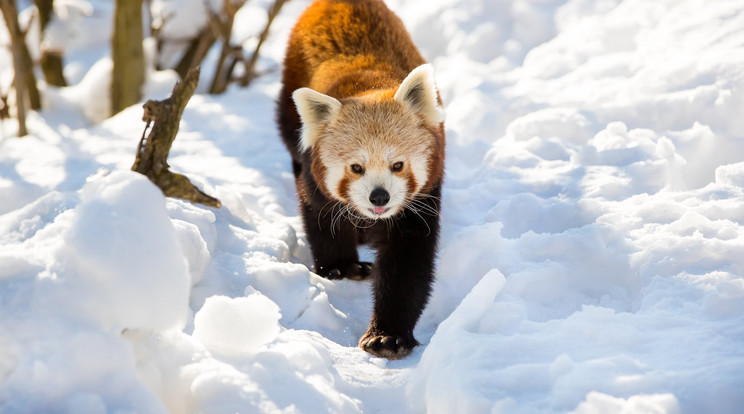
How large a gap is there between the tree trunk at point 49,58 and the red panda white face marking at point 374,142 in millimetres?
4497

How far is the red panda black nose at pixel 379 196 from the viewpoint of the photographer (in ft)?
9.73

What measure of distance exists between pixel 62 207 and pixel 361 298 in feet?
4.69

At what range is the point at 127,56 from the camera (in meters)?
6.30

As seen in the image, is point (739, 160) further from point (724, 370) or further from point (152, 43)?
point (152, 43)

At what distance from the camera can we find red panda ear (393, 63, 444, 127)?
3.19 metres

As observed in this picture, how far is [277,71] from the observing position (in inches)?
269

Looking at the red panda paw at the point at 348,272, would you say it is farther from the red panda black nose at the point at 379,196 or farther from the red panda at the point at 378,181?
the red panda black nose at the point at 379,196

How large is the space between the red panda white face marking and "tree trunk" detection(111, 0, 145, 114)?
3410 millimetres

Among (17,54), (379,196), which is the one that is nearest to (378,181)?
(379,196)

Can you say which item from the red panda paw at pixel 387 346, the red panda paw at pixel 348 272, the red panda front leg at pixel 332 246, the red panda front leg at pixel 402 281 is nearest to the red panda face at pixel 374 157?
the red panda front leg at pixel 402 281

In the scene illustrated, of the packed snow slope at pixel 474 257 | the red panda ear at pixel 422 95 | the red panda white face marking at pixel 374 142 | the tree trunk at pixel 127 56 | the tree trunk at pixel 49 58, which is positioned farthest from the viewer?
the tree trunk at pixel 49 58

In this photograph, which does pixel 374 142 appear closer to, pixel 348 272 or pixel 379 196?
pixel 379 196

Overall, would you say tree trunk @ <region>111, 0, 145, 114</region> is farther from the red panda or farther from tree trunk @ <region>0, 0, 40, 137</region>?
the red panda

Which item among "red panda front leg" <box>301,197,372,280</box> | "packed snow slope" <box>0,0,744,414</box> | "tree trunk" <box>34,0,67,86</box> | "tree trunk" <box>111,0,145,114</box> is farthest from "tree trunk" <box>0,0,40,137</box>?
"red panda front leg" <box>301,197,372,280</box>
